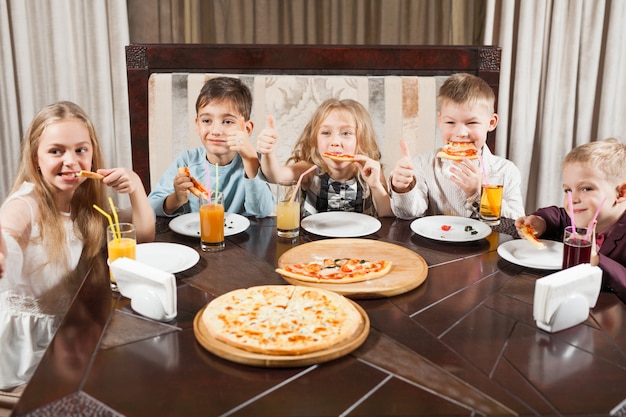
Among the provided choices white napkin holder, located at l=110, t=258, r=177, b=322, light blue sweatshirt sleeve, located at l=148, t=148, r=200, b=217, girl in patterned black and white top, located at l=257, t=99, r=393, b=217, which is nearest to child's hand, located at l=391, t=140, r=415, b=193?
girl in patterned black and white top, located at l=257, t=99, r=393, b=217

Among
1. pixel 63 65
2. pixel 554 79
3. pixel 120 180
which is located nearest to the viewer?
pixel 120 180

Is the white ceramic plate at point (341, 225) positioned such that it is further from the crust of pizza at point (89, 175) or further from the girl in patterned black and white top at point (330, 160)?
the crust of pizza at point (89, 175)

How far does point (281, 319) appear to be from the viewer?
1.35 m

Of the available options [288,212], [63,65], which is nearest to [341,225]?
[288,212]

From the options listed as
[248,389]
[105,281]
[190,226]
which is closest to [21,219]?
[105,281]

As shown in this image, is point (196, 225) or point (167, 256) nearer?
point (167, 256)

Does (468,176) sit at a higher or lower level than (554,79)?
lower

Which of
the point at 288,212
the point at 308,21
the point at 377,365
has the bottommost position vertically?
the point at 377,365

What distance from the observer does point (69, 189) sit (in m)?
1.96

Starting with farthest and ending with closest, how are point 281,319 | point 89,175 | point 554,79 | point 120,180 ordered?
point 554,79
point 120,180
point 89,175
point 281,319

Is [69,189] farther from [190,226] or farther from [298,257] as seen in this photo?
[298,257]

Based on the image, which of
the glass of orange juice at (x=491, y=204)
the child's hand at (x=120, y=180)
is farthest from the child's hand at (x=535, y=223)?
the child's hand at (x=120, y=180)

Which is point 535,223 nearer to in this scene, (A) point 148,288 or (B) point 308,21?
(A) point 148,288

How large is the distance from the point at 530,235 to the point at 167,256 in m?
1.02
